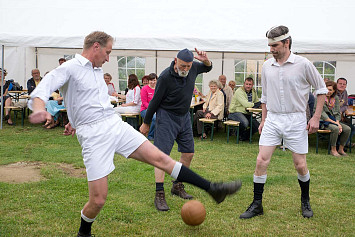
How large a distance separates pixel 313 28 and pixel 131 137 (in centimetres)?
825

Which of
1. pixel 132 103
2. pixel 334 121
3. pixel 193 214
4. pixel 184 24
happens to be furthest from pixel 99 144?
pixel 184 24

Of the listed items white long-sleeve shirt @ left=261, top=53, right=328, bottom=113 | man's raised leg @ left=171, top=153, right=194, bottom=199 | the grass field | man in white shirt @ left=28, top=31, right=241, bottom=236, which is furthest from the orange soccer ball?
white long-sleeve shirt @ left=261, top=53, right=328, bottom=113

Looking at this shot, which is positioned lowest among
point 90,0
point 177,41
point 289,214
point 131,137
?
point 289,214

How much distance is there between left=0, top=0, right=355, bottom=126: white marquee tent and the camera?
1032cm

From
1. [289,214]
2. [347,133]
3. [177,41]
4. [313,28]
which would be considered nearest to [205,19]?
[177,41]

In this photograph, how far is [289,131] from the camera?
4504 mm

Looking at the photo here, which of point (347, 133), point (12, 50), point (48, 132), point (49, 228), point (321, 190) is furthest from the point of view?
point (12, 50)

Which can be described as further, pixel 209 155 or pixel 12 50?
pixel 12 50

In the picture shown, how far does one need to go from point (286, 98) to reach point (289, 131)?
0.37 meters

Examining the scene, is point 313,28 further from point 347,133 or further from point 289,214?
point 289,214

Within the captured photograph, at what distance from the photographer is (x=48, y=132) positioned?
1130cm

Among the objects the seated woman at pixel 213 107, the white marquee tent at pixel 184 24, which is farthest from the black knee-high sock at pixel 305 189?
the seated woman at pixel 213 107

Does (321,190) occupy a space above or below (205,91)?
below

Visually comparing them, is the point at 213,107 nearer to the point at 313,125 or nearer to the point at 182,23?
the point at 182,23
